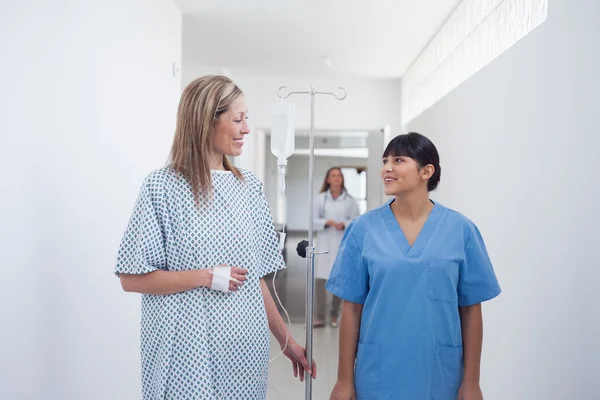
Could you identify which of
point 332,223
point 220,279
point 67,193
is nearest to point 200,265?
point 220,279

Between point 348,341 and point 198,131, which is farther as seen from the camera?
point 348,341

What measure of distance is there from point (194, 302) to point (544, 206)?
4.35 ft

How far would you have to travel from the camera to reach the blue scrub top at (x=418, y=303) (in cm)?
141

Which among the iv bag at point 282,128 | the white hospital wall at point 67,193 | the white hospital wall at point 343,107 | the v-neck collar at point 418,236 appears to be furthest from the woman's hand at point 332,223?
the v-neck collar at point 418,236

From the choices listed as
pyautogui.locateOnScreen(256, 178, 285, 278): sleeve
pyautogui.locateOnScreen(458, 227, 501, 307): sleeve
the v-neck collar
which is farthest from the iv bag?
pyautogui.locateOnScreen(458, 227, 501, 307): sleeve

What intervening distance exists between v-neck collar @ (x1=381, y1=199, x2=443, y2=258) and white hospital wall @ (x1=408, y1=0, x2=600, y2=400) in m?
0.49

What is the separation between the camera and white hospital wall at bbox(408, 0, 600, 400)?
164cm

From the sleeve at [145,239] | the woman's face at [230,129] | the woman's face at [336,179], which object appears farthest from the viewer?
the woman's face at [336,179]

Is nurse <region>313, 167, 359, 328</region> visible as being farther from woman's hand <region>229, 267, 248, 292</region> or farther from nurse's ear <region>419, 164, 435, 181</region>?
woman's hand <region>229, 267, 248, 292</region>

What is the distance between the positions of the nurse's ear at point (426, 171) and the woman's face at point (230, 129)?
0.50 metres

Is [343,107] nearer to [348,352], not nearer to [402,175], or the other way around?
[402,175]

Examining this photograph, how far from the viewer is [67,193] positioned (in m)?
1.88

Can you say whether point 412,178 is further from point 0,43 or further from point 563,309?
point 0,43

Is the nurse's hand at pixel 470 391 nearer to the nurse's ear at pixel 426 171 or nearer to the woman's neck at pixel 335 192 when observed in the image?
the nurse's ear at pixel 426 171
